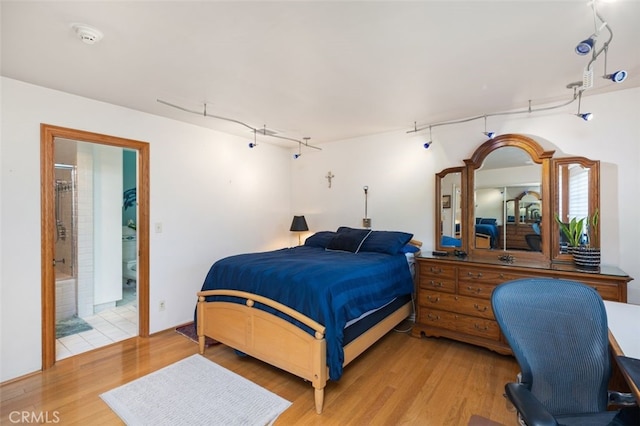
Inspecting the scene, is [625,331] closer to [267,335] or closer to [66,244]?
[267,335]

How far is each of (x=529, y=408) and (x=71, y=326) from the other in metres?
4.48

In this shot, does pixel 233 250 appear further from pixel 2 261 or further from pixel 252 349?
pixel 2 261

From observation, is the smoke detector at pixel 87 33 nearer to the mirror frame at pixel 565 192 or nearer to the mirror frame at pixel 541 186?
the mirror frame at pixel 541 186

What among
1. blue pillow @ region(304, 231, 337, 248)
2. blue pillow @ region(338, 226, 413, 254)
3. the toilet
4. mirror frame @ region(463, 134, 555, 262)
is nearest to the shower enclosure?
the toilet

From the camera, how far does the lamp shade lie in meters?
4.64

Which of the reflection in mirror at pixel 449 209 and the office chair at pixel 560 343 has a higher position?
the reflection in mirror at pixel 449 209

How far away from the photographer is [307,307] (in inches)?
85.1

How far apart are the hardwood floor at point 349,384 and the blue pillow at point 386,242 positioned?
99cm

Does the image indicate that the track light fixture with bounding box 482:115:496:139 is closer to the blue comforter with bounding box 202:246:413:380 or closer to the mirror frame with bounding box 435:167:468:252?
the mirror frame with bounding box 435:167:468:252

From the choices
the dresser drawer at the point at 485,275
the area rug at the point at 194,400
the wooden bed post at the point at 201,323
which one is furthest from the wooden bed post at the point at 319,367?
the dresser drawer at the point at 485,275

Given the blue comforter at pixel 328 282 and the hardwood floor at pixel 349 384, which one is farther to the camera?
the blue comforter at pixel 328 282

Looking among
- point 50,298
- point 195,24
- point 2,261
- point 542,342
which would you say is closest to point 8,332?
point 50,298

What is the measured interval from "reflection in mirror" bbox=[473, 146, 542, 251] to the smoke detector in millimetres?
3563

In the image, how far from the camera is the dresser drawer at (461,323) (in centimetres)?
280
